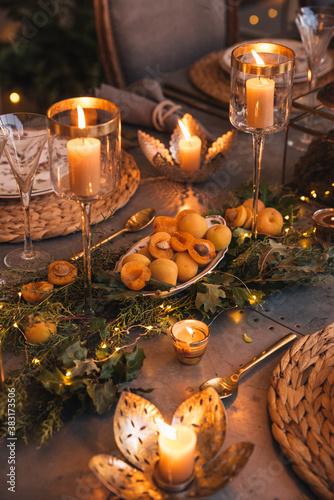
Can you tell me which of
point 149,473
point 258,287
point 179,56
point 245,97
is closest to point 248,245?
point 258,287

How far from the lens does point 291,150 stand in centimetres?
139

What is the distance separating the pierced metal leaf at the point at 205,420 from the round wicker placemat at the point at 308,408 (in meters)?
0.08

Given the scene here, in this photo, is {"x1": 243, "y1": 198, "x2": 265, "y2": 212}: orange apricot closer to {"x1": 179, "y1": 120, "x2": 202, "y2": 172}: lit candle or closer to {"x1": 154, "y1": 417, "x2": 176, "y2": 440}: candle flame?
{"x1": 179, "y1": 120, "x2": 202, "y2": 172}: lit candle

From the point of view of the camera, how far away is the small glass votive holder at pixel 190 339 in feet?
2.53

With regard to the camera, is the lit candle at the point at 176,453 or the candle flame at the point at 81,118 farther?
the candle flame at the point at 81,118

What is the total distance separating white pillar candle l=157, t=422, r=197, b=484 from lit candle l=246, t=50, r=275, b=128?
0.54 meters

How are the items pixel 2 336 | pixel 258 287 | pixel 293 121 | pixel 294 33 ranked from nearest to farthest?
1. pixel 2 336
2. pixel 258 287
3. pixel 293 121
4. pixel 294 33

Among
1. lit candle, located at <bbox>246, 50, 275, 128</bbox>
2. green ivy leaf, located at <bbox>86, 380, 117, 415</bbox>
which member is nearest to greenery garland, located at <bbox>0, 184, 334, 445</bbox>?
green ivy leaf, located at <bbox>86, 380, 117, 415</bbox>

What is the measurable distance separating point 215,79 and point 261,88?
761 millimetres

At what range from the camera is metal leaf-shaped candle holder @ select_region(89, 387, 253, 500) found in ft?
1.96

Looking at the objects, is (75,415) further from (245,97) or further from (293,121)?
(293,121)

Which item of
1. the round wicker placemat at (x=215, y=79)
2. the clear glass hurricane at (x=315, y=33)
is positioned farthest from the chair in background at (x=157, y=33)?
the clear glass hurricane at (x=315, y=33)

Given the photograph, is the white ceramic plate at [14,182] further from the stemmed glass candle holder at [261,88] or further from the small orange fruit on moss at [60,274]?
the stemmed glass candle holder at [261,88]

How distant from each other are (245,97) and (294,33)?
121 cm
